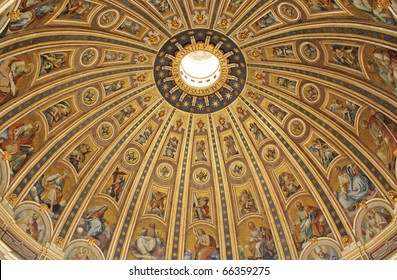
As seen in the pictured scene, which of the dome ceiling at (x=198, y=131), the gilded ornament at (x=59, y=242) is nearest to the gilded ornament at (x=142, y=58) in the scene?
the dome ceiling at (x=198, y=131)

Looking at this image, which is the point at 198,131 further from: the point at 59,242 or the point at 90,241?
the point at 59,242

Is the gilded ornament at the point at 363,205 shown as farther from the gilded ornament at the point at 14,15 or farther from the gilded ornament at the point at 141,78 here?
the gilded ornament at the point at 14,15

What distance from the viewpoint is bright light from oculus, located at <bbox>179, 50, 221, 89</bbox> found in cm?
2283

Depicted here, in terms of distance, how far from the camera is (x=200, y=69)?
23.8 metres

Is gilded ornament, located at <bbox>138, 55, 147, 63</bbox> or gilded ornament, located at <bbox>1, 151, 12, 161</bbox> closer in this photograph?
gilded ornament, located at <bbox>1, 151, 12, 161</bbox>

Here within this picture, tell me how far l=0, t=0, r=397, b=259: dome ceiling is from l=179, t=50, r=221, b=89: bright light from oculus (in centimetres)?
26

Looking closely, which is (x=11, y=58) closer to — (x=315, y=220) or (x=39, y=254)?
(x=39, y=254)

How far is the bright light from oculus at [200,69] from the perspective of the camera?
22828 millimetres

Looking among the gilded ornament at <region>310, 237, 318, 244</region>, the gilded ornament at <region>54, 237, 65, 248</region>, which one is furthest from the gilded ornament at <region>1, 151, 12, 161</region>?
the gilded ornament at <region>310, 237, 318, 244</region>

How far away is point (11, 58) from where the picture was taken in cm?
1695

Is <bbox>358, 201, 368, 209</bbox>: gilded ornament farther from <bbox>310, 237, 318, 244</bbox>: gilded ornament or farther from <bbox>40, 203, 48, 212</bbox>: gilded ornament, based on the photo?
<bbox>40, 203, 48, 212</bbox>: gilded ornament

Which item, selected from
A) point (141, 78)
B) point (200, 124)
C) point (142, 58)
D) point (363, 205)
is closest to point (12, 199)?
point (141, 78)

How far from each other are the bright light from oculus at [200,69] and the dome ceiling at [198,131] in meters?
0.26

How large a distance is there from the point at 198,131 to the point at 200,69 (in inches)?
114
